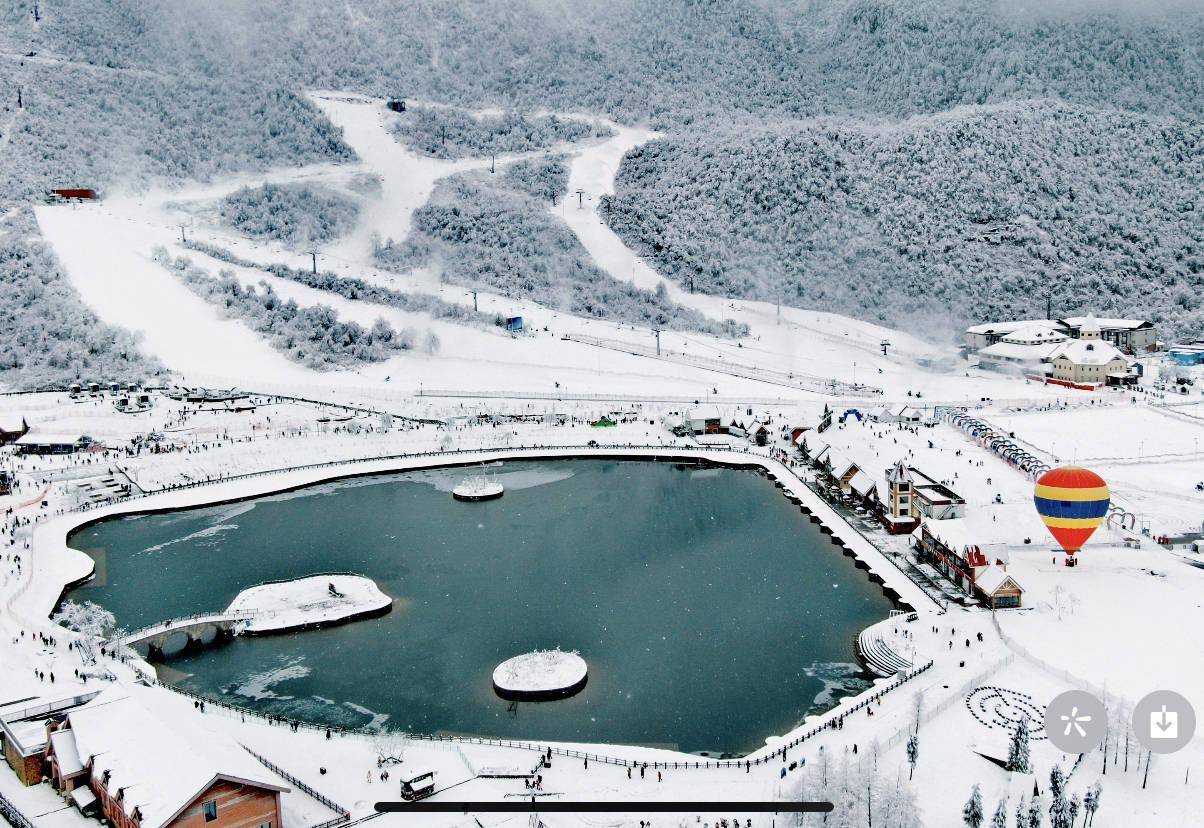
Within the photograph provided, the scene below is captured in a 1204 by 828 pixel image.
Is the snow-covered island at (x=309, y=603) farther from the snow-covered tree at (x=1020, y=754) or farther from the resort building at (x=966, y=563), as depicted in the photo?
the snow-covered tree at (x=1020, y=754)

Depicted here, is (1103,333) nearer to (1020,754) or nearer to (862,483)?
(862,483)

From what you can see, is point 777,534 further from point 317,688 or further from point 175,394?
point 175,394

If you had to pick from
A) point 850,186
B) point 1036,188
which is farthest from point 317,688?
point 1036,188

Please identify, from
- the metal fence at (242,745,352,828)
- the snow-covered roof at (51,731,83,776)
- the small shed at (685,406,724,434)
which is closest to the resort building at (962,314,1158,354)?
the small shed at (685,406,724,434)

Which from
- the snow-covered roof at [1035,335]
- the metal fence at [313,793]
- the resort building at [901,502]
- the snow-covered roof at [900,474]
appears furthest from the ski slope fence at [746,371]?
the metal fence at [313,793]

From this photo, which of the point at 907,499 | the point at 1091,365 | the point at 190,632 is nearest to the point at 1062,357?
the point at 1091,365

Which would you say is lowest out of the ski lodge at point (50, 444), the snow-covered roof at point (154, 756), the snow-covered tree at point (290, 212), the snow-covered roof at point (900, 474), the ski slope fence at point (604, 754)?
the ski slope fence at point (604, 754)

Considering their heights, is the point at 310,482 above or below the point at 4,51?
below
